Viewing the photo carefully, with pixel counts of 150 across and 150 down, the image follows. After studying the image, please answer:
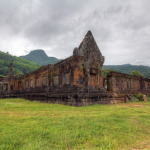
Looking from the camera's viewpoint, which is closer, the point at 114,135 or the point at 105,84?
the point at 114,135

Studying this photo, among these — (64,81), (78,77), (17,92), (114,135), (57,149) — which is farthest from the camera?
(17,92)

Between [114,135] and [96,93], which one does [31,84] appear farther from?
[114,135]

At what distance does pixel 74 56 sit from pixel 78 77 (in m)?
1.93

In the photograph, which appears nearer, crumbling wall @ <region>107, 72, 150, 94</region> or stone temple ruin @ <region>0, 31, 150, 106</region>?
stone temple ruin @ <region>0, 31, 150, 106</region>

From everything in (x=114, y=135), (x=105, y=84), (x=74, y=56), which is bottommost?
(x=114, y=135)

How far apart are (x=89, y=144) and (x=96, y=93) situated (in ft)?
35.7

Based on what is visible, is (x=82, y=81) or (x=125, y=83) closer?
(x=82, y=81)

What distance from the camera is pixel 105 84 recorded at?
1897 cm

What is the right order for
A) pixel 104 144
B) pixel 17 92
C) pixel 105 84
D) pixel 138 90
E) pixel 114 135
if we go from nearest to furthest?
1. pixel 104 144
2. pixel 114 135
3. pixel 105 84
4. pixel 138 90
5. pixel 17 92

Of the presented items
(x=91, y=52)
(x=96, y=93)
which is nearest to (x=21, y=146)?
(x=96, y=93)

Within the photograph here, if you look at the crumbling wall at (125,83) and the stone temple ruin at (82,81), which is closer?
the stone temple ruin at (82,81)

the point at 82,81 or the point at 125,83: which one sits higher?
the point at 82,81

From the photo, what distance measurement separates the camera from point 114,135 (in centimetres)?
452

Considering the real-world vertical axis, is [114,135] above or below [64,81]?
below
